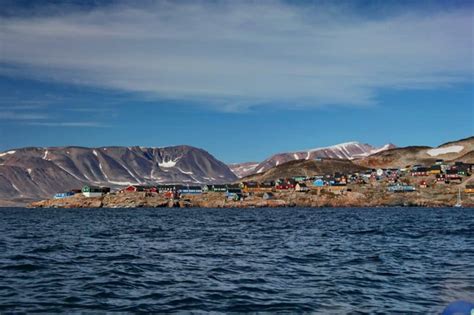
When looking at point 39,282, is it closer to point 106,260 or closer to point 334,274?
point 106,260

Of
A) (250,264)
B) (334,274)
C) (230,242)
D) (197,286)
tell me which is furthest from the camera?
(230,242)

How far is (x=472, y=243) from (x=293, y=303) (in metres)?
35.5

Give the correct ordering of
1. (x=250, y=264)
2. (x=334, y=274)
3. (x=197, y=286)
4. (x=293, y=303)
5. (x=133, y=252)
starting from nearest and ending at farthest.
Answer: (x=293, y=303) < (x=197, y=286) < (x=334, y=274) < (x=250, y=264) < (x=133, y=252)

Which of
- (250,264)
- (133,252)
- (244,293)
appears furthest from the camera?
(133,252)

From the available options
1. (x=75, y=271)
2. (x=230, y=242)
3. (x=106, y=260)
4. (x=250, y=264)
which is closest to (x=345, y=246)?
(x=230, y=242)

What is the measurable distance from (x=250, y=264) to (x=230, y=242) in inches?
710

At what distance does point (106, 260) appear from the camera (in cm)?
3797

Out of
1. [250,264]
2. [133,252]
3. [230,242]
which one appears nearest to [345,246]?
[230,242]

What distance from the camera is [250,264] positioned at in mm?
35906

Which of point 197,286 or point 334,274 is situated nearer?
point 197,286

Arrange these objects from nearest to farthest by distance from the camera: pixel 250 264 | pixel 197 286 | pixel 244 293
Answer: pixel 244 293
pixel 197 286
pixel 250 264

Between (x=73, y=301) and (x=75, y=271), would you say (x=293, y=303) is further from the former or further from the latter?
(x=75, y=271)

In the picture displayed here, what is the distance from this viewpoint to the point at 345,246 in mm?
49031

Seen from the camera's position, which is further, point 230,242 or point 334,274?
point 230,242
